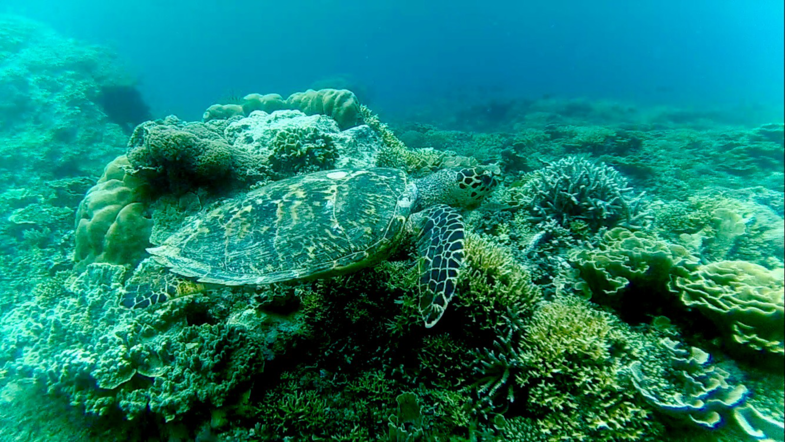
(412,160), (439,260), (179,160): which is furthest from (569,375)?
(179,160)

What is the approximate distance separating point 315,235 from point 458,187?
6.26 ft

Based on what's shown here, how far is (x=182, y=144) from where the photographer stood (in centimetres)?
438

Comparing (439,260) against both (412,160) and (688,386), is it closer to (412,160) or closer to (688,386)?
(688,386)

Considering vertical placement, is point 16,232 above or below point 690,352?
below

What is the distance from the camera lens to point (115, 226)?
4.55 m

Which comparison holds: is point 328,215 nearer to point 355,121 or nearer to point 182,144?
point 182,144

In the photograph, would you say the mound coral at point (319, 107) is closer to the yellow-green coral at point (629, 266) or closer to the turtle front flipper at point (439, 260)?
the turtle front flipper at point (439, 260)

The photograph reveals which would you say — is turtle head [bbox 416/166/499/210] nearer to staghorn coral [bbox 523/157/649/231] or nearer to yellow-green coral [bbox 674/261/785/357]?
staghorn coral [bbox 523/157/649/231]

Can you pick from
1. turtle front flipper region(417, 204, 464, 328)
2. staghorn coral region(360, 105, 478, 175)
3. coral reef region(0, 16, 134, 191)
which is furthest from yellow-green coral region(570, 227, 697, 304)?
coral reef region(0, 16, 134, 191)

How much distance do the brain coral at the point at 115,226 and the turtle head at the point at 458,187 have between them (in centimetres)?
410

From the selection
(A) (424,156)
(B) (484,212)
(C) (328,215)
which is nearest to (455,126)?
(A) (424,156)

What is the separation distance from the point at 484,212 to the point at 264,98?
28.4 feet

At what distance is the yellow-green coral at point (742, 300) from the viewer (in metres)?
2.34

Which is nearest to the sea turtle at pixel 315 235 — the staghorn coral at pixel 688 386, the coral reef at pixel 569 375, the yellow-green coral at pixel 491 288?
the yellow-green coral at pixel 491 288
